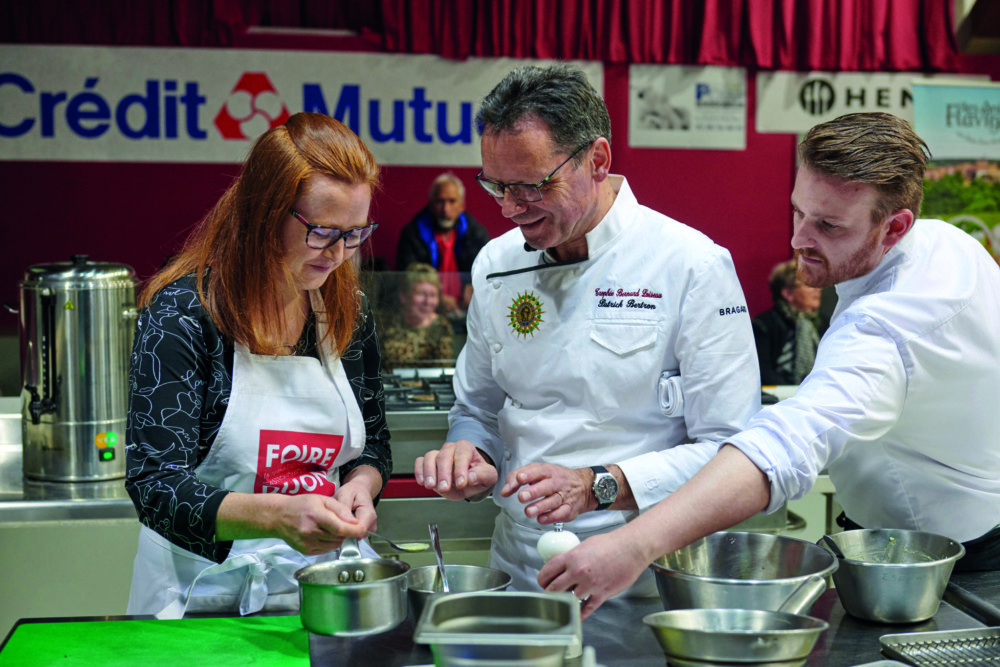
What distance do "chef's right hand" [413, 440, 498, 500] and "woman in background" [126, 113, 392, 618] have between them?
111mm

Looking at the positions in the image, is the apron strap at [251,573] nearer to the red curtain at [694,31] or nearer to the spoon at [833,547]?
the spoon at [833,547]

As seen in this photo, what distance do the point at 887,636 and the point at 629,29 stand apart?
14.6 ft

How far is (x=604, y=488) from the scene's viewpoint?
1552 millimetres

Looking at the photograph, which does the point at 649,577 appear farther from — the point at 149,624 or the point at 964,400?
the point at 149,624

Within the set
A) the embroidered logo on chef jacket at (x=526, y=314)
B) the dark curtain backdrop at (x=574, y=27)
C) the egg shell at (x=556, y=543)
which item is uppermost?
the dark curtain backdrop at (x=574, y=27)

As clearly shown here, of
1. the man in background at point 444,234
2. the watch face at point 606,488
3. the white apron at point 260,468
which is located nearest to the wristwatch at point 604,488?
the watch face at point 606,488

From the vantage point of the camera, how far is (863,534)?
1.45 m

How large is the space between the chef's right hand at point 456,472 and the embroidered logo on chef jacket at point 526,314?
0.77 ft

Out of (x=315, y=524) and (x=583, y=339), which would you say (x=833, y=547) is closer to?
(x=583, y=339)

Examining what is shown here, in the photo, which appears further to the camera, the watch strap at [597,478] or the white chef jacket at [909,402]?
the watch strap at [597,478]

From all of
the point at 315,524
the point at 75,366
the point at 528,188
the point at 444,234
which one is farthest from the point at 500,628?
the point at 444,234

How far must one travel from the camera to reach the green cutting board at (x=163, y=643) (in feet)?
4.25

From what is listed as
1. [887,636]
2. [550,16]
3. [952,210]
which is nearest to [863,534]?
[887,636]

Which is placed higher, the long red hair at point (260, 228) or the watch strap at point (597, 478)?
the long red hair at point (260, 228)
